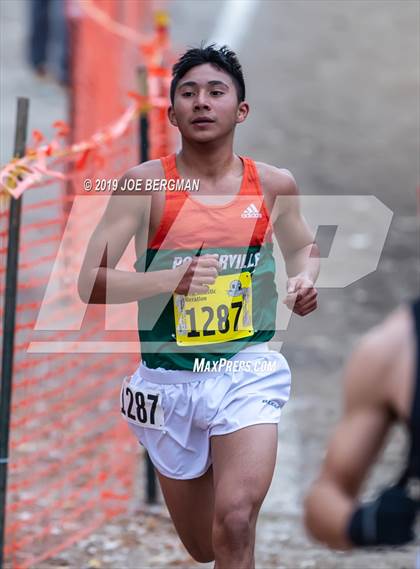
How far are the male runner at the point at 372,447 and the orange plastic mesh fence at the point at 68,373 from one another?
9.49ft

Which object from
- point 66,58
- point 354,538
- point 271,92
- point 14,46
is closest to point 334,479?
point 354,538

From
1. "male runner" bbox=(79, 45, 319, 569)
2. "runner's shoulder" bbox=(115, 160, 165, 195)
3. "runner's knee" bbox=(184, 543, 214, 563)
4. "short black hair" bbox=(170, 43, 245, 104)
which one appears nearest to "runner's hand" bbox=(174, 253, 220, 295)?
"male runner" bbox=(79, 45, 319, 569)

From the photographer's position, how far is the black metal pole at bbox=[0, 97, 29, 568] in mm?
5352

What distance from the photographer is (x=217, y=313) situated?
15.3 feet

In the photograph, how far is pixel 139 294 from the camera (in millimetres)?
4559

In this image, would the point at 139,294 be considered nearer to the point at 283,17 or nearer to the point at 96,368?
the point at 96,368

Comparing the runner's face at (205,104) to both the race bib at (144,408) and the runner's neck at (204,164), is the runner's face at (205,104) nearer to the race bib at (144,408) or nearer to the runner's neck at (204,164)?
the runner's neck at (204,164)

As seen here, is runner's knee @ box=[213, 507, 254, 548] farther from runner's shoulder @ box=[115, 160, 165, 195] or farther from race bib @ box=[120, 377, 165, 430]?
runner's shoulder @ box=[115, 160, 165, 195]

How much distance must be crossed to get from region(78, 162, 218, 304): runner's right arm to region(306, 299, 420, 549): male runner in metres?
1.84

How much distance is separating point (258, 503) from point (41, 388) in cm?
427

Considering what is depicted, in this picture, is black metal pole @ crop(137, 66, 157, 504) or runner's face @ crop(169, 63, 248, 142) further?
black metal pole @ crop(137, 66, 157, 504)

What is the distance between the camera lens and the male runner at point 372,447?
2.60 m

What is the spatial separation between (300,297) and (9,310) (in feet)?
4.85

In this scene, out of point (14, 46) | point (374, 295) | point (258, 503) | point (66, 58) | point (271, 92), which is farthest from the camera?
point (14, 46)
